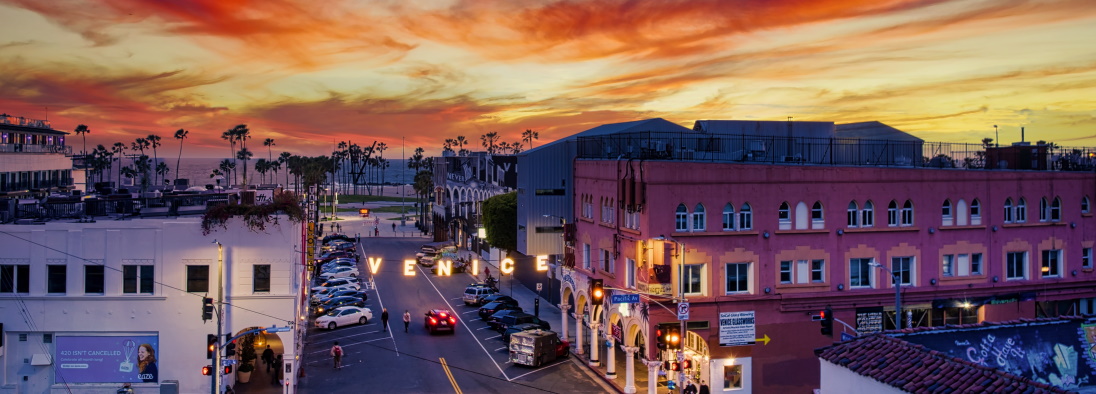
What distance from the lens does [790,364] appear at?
44125 millimetres

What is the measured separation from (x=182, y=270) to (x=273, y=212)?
A: 4.93 m

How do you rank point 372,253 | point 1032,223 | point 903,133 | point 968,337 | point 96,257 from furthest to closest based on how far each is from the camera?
1. point 372,253
2. point 903,133
3. point 1032,223
4. point 96,257
5. point 968,337

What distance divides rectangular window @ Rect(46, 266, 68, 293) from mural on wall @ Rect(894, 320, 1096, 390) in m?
36.2

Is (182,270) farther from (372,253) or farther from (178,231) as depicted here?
(372,253)

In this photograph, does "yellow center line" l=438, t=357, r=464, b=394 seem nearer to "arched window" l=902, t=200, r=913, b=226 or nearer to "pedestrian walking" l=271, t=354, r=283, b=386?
"pedestrian walking" l=271, t=354, r=283, b=386

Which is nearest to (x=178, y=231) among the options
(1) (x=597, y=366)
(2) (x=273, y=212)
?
(2) (x=273, y=212)

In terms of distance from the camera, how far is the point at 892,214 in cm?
4662

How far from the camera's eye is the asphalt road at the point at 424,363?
44.8m

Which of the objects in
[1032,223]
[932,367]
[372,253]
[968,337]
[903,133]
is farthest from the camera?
[372,253]

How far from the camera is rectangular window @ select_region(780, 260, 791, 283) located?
4466 centimetres

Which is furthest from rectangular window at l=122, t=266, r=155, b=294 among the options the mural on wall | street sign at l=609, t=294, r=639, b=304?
the mural on wall

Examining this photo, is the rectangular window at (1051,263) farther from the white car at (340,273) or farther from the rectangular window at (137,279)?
the white car at (340,273)

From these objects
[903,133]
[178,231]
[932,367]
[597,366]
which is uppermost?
[903,133]

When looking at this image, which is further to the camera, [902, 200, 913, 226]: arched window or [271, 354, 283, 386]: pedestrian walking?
[902, 200, 913, 226]: arched window
